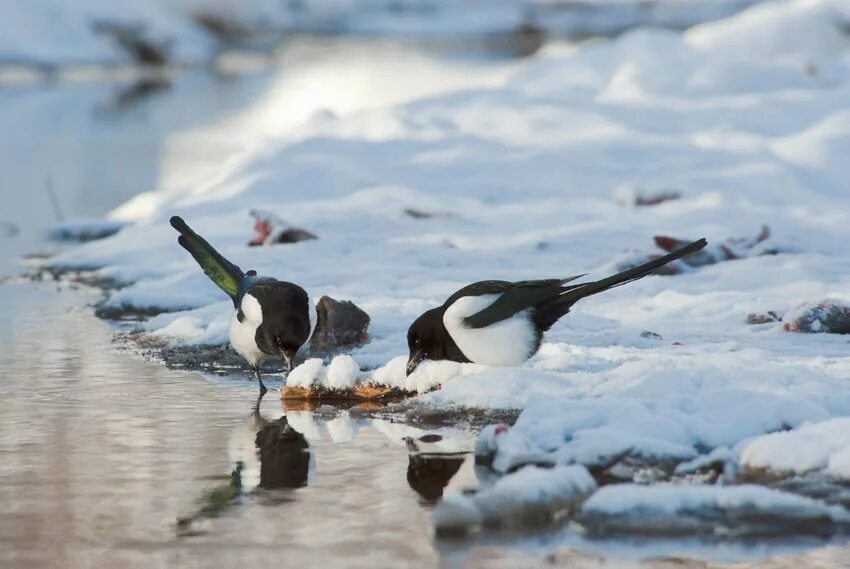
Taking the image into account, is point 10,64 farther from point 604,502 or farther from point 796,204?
point 604,502

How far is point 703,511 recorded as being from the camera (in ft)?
13.7

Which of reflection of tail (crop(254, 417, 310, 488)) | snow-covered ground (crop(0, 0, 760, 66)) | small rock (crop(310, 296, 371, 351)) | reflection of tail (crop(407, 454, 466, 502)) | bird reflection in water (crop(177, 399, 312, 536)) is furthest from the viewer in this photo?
snow-covered ground (crop(0, 0, 760, 66))

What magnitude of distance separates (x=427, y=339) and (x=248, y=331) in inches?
28.9

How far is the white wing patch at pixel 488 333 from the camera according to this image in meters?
6.07

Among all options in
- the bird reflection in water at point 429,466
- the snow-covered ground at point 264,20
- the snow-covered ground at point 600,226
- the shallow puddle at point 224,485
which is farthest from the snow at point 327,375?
the snow-covered ground at point 264,20

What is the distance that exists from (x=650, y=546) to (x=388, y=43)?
61249mm

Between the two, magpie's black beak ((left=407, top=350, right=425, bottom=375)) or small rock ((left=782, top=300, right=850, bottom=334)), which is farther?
small rock ((left=782, top=300, right=850, bottom=334))

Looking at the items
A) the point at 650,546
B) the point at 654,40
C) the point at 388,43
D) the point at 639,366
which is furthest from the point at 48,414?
the point at 388,43

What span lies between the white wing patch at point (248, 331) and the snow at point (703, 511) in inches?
92.6

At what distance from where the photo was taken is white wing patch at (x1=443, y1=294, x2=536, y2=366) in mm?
6074

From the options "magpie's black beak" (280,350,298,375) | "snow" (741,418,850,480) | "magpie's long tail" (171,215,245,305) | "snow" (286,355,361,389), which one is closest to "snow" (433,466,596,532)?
"snow" (741,418,850,480)

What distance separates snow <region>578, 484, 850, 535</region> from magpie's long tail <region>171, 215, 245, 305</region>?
10.0ft

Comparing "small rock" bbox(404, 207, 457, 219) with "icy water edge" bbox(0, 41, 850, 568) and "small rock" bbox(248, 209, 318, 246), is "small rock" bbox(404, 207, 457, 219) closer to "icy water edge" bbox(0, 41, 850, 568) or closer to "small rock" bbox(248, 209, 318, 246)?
"small rock" bbox(248, 209, 318, 246)

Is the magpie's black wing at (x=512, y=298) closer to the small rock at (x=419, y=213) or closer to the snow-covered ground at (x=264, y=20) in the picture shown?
the small rock at (x=419, y=213)
